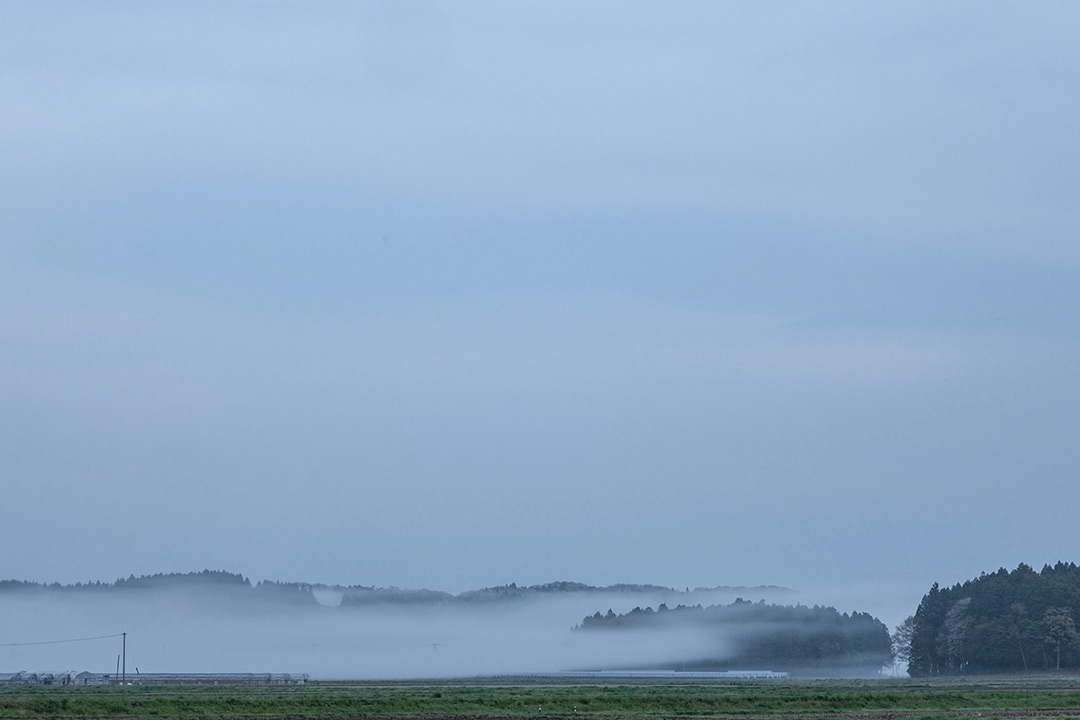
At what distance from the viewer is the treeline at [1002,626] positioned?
13975cm

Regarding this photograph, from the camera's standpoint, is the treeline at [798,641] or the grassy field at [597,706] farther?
the treeline at [798,641]

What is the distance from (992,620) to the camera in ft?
483

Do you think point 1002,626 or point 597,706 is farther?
point 1002,626

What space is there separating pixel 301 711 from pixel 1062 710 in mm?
36863

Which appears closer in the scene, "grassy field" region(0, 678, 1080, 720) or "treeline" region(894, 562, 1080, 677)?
"grassy field" region(0, 678, 1080, 720)

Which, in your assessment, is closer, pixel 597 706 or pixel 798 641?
pixel 597 706

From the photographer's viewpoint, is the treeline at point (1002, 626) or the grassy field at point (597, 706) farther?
the treeline at point (1002, 626)

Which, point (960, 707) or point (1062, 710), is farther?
point (960, 707)

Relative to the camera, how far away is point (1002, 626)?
14550 cm

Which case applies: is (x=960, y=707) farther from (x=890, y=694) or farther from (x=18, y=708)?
(x=18, y=708)

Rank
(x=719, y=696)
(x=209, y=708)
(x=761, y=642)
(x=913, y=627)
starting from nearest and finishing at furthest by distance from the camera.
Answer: (x=209, y=708) < (x=719, y=696) < (x=913, y=627) < (x=761, y=642)

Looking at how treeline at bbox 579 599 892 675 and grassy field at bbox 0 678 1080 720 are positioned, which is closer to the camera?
grassy field at bbox 0 678 1080 720

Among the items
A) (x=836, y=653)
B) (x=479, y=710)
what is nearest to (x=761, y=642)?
(x=836, y=653)

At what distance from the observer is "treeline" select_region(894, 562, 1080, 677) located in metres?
140
